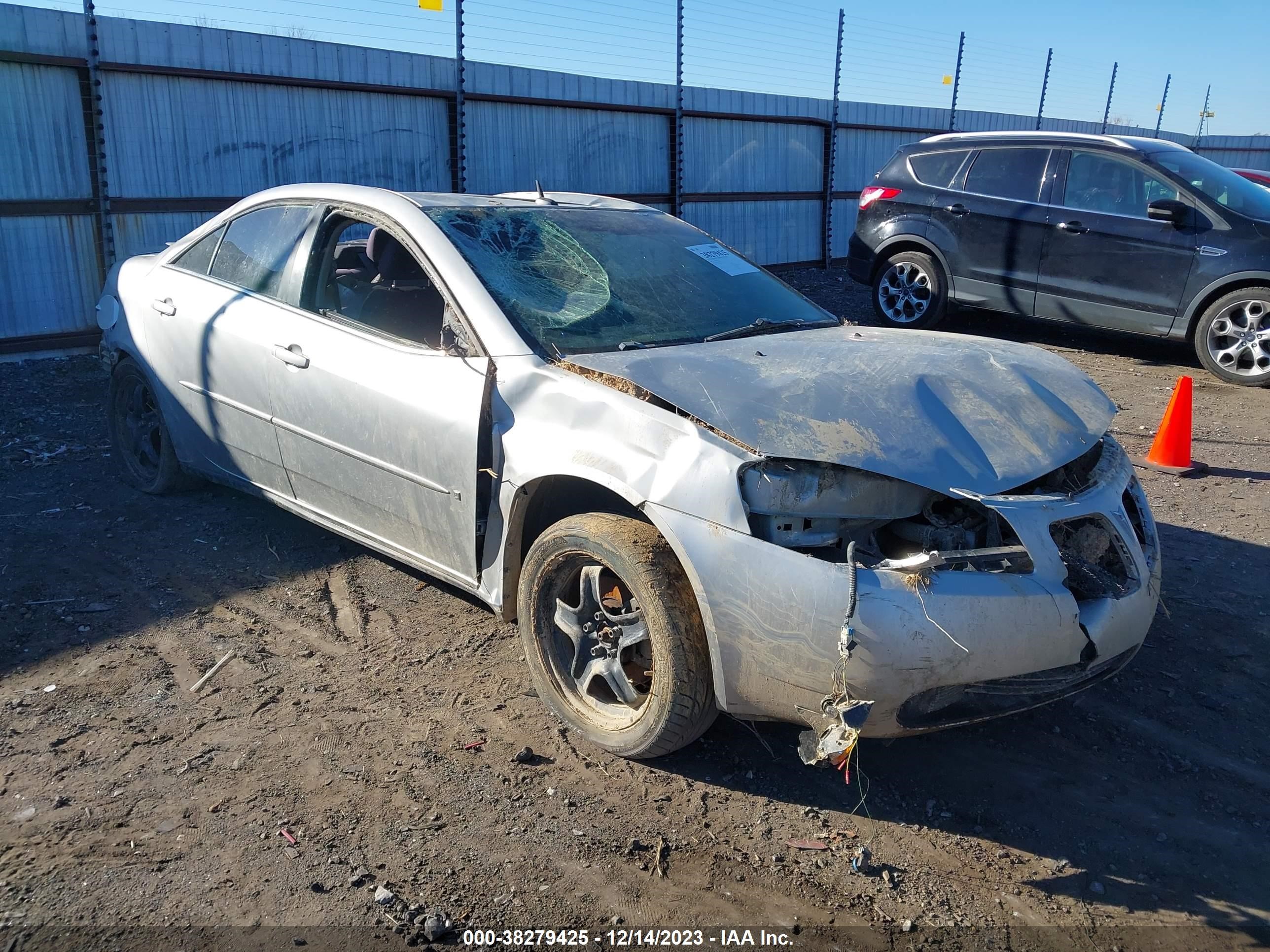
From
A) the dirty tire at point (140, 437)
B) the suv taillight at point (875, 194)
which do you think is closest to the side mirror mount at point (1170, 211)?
the suv taillight at point (875, 194)

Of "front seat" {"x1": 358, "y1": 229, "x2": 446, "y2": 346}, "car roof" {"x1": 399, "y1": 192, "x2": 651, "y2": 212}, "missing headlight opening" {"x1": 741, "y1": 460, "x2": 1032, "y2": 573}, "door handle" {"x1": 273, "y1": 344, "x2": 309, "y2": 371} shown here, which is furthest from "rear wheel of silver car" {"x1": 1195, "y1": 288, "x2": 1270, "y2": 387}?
"door handle" {"x1": 273, "y1": 344, "x2": 309, "y2": 371}

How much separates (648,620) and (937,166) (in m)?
8.38

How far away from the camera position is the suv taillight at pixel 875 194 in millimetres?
10281

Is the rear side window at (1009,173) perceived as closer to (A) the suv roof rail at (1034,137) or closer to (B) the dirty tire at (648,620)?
(A) the suv roof rail at (1034,137)

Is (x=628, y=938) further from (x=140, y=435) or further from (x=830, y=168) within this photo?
(x=830, y=168)

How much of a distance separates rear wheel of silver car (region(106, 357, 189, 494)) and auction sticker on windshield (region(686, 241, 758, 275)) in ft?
9.21

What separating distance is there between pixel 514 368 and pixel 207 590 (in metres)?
1.95

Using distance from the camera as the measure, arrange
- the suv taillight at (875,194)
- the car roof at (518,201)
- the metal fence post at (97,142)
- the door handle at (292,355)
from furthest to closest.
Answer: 1. the suv taillight at (875,194)
2. the metal fence post at (97,142)
3. the car roof at (518,201)
4. the door handle at (292,355)

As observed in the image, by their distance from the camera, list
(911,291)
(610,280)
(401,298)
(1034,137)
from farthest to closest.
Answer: (911,291) → (1034,137) → (401,298) → (610,280)

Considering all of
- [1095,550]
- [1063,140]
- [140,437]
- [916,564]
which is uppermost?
[1063,140]

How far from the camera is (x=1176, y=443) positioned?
6211mm

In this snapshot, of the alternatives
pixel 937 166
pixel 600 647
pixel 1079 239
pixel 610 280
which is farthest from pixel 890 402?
pixel 937 166

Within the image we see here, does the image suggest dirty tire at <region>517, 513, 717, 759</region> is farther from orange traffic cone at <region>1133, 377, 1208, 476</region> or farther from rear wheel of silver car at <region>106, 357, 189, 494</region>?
orange traffic cone at <region>1133, 377, 1208, 476</region>

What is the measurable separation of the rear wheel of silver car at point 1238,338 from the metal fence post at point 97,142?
8955mm
